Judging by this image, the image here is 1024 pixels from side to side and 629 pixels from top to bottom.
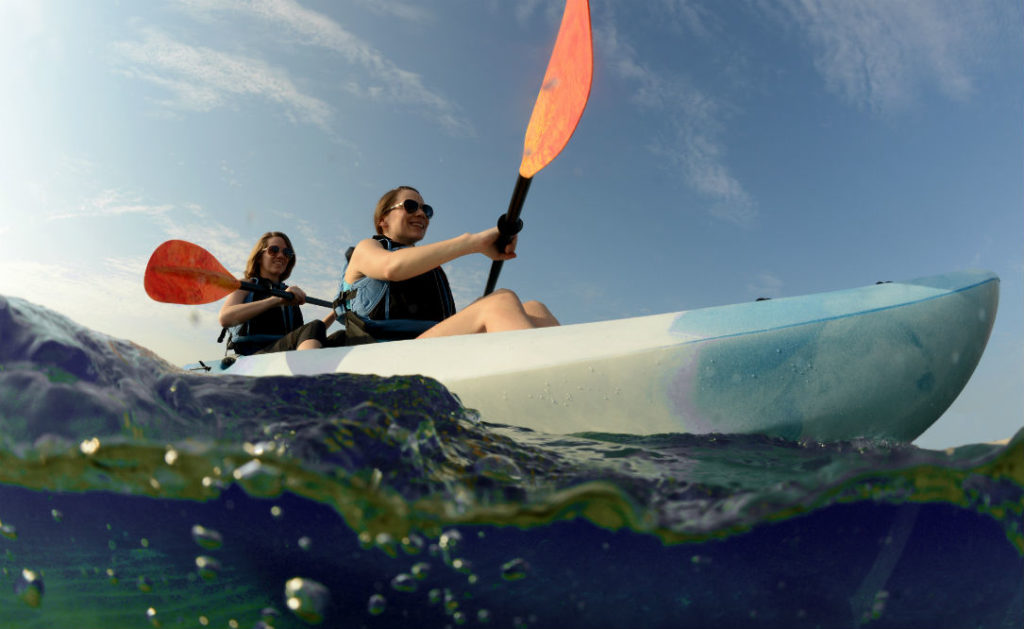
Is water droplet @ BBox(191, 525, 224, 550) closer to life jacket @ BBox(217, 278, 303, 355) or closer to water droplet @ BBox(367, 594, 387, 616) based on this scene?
water droplet @ BBox(367, 594, 387, 616)

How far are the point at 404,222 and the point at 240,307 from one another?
4.86ft

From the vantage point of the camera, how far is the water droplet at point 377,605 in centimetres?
162

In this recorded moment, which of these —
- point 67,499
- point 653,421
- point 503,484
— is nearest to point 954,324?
point 653,421

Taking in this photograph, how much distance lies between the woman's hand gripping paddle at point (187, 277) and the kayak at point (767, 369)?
2.11 metres

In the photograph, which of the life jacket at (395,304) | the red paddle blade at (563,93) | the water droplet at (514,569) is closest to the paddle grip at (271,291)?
the life jacket at (395,304)

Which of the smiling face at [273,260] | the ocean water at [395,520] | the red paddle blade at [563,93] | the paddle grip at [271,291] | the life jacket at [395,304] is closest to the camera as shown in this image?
the ocean water at [395,520]

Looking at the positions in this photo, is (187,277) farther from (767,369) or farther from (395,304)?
(767,369)

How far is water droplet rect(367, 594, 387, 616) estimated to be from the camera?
5.32 ft

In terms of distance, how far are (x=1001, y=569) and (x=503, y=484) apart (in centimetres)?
162

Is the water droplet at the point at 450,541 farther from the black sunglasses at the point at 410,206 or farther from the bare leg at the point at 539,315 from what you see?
the black sunglasses at the point at 410,206

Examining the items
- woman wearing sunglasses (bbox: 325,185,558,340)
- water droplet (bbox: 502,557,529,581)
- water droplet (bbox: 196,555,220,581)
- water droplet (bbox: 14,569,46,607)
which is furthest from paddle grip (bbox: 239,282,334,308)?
water droplet (bbox: 502,557,529,581)

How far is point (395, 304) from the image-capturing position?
3006 mm

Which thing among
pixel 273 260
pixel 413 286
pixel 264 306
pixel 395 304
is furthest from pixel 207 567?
pixel 273 260

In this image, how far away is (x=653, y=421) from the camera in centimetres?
211
